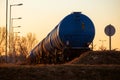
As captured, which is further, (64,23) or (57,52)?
(57,52)

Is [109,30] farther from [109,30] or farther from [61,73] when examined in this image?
[61,73]

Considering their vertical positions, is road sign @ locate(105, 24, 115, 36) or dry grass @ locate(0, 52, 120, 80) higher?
road sign @ locate(105, 24, 115, 36)

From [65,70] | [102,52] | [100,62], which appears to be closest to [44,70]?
[65,70]

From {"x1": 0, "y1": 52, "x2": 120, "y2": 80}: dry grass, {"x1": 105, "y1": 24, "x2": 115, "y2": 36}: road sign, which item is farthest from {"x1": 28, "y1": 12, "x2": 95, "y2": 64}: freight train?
{"x1": 0, "y1": 52, "x2": 120, "y2": 80}: dry grass

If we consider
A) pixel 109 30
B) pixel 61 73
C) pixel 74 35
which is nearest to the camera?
pixel 61 73

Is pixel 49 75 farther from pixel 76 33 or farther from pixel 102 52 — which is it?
pixel 76 33

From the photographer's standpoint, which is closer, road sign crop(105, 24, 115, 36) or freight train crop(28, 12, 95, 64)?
road sign crop(105, 24, 115, 36)

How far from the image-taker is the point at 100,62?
97.7 feet

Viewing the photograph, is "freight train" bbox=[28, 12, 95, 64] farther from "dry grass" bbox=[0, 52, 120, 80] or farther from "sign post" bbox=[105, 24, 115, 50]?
"dry grass" bbox=[0, 52, 120, 80]

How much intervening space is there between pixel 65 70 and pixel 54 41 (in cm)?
1728

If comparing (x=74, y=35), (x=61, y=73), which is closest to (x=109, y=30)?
(x=74, y=35)

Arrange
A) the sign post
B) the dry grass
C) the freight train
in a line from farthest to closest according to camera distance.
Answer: the freight train < the sign post < the dry grass

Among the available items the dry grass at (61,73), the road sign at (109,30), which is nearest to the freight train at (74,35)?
the road sign at (109,30)

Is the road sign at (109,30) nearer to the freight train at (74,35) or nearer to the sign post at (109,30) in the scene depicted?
the sign post at (109,30)
